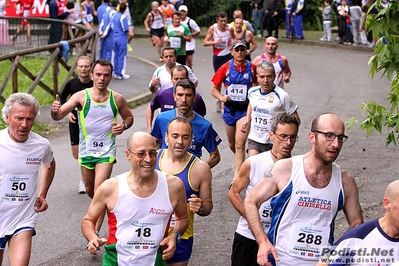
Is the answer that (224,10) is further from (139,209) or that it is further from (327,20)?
(139,209)

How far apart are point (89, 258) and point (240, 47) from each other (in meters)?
4.44

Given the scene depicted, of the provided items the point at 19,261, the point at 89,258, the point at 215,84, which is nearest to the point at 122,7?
the point at 215,84

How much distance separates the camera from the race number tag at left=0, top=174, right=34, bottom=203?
6766mm

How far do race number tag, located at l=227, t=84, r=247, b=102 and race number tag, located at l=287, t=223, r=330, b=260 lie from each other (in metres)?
5.89

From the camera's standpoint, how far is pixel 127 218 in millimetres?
5848

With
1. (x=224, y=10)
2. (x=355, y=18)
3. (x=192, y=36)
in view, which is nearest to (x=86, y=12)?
(x=192, y=36)

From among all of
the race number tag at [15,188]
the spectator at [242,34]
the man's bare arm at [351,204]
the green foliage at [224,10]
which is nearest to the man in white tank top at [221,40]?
the spectator at [242,34]

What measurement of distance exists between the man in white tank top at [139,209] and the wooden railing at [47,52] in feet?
31.9

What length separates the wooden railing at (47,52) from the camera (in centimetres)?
1561

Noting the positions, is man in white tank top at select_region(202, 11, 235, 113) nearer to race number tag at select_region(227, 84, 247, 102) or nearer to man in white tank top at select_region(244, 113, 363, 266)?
race number tag at select_region(227, 84, 247, 102)

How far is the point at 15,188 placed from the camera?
22.3 ft

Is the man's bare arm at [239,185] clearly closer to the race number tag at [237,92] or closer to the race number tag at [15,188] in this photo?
the race number tag at [15,188]

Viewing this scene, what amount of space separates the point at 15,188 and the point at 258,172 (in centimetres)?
199

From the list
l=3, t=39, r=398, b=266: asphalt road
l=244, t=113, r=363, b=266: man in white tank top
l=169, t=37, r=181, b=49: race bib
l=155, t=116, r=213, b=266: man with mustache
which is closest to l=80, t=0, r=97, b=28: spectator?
l=3, t=39, r=398, b=266: asphalt road
